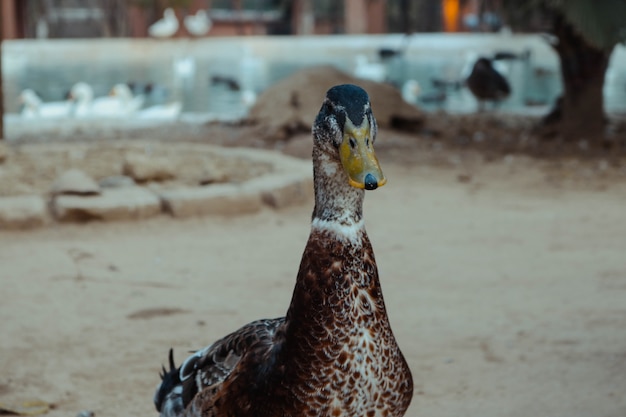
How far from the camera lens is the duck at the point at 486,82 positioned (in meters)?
12.6

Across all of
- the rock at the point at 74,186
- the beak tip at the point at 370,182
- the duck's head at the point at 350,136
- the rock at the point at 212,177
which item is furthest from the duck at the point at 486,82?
the beak tip at the point at 370,182

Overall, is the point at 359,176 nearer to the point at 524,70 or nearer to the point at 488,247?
the point at 488,247

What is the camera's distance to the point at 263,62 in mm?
26391

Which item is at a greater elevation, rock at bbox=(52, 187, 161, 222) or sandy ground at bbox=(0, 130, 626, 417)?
rock at bbox=(52, 187, 161, 222)

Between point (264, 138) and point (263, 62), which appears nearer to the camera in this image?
point (264, 138)

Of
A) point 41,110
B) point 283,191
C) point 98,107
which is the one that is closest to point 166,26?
point 98,107

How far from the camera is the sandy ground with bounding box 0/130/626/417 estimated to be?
401 cm

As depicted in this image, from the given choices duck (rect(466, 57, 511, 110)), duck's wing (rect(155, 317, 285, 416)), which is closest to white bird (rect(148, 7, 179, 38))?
duck (rect(466, 57, 511, 110))

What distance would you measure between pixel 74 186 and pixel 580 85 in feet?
19.1

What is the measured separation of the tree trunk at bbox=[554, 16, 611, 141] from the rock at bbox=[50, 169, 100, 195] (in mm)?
5445

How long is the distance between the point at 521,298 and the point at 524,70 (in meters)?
19.2

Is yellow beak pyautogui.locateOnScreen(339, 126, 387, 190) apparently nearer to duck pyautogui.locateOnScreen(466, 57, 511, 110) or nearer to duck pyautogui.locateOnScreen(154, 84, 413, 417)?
duck pyautogui.locateOnScreen(154, 84, 413, 417)

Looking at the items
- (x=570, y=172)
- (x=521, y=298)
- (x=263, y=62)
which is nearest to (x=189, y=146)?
(x=570, y=172)

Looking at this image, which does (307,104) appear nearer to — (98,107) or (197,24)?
(98,107)
